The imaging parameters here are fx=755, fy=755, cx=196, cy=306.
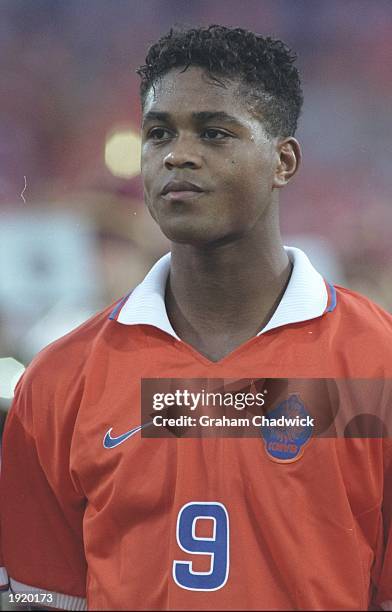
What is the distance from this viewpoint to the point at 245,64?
920mm

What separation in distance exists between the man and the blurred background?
0.98 ft

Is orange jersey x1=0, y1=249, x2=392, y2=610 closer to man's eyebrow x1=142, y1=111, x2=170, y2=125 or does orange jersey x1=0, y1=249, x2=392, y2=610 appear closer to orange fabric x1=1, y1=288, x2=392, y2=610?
orange fabric x1=1, y1=288, x2=392, y2=610

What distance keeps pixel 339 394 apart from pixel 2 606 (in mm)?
601

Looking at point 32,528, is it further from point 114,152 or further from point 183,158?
point 114,152

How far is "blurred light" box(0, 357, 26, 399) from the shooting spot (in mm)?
1210

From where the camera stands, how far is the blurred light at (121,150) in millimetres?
1327

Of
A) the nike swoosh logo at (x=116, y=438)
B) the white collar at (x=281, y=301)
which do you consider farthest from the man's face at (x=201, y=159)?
the nike swoosh logo at (x=116, y=438)

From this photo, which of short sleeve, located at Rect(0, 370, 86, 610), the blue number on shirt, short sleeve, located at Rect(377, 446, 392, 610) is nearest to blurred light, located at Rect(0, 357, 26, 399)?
short sleeve, located at Rect(0, 370, 86, 610)

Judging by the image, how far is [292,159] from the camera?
989 millimetres

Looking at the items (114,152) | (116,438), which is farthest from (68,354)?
(114,152)

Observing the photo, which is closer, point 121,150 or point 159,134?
point 159,134

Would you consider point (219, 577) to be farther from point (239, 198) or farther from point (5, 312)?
point (5, 312)

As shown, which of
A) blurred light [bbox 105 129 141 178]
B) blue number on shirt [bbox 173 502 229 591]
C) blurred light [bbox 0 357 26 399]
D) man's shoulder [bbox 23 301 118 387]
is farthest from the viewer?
blurred light [bbox 105 129 141 178]

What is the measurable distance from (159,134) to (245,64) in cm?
13
